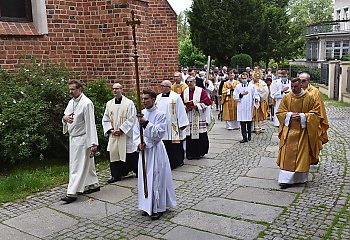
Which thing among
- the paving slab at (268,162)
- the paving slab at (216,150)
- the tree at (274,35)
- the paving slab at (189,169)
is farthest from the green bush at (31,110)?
the tree at (274,35)

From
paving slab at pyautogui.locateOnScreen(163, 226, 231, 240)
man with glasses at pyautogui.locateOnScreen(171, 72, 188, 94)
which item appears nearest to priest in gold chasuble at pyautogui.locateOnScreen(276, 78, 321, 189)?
paving slab at pyautogui.locateOnScreen(163, 226, 231, 240)

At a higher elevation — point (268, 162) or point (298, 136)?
point (298, 136)

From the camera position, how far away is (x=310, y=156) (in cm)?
671

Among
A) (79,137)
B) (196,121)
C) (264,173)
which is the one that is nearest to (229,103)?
(196,121)

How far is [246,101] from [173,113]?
3.57m

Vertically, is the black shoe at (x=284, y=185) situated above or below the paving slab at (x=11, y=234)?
above

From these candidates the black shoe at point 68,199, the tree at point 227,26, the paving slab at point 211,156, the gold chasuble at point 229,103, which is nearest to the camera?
the black shoe at point 68,199

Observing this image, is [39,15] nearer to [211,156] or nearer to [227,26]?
[211,156]

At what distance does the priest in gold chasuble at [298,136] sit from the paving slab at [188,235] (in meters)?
2.24

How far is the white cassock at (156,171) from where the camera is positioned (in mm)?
5406

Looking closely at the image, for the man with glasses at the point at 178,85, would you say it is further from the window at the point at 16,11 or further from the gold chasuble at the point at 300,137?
the window at the point at 16,11

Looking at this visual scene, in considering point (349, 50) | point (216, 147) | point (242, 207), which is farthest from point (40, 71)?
point (349, 50)

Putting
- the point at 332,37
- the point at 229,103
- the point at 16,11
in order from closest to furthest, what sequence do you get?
the point at 16,11 < the point at 229,103 < the point at 332,37

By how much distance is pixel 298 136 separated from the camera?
260 inches
